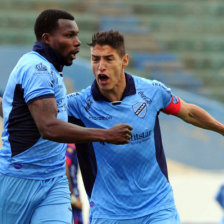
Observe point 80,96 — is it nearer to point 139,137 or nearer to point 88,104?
point 88,104

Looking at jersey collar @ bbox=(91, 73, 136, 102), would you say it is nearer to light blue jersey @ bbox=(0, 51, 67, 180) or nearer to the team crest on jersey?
the team crest on jersey

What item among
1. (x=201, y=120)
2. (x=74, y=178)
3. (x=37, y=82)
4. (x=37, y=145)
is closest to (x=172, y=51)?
(x=74, y=178)

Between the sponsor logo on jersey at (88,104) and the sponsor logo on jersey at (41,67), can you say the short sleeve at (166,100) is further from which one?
the sponsor logo on jersey at (41,67)

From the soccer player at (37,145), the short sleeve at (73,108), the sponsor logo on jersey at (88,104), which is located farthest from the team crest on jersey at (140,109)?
the soccer player at (37,145)

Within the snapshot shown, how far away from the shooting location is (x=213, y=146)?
47.4 ft

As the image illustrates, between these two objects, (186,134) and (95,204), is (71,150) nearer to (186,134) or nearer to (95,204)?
(95,204)

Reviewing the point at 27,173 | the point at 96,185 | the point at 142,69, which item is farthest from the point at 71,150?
the point at 142,69

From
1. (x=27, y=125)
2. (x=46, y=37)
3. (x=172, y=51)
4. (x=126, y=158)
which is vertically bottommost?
(x=126, y=158)

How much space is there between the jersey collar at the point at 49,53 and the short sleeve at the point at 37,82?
18cm

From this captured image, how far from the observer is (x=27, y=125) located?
4.57 metres

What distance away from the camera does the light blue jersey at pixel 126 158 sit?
16.7ft

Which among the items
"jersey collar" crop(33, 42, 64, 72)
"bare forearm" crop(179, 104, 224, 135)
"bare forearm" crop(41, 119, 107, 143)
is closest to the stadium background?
"bare forearm" crop(179, 104, 224, 135)

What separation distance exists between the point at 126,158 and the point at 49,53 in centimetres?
102

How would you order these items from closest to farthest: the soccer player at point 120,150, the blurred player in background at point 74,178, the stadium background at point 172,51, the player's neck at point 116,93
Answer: the soccer player at point 120,150 → the player's neck at point 116,93 → the blurred player in background at point 74,178 → the stadium background at point 172,51
